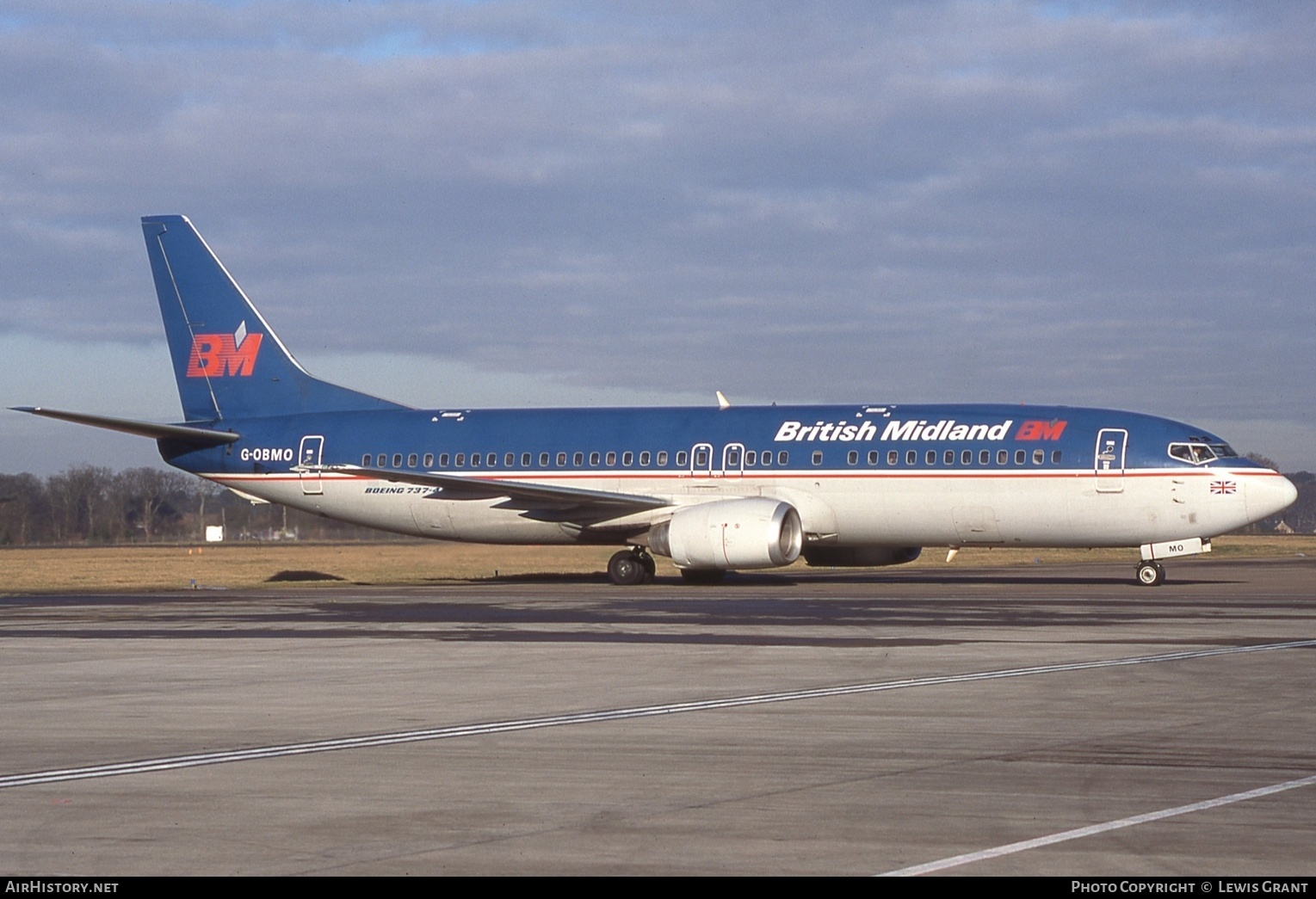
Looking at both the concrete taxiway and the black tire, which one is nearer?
the concrete taxiway

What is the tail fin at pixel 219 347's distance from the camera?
1724 inches

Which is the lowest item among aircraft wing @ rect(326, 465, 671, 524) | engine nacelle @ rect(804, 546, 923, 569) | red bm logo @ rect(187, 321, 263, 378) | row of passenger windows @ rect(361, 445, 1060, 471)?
engine nacelle @ rect(804, 546, 923, 569)

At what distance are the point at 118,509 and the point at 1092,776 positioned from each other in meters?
110

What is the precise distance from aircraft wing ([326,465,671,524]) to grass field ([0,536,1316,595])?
388 cm

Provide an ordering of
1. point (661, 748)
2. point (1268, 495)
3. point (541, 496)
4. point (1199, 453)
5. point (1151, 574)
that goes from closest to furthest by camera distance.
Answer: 1. point (661, 748)
2. point (1268, 495)
3. point (1199, 453)
4. point (1151, 574)
5. point (541, 496)

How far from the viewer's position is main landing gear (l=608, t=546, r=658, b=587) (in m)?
38.5

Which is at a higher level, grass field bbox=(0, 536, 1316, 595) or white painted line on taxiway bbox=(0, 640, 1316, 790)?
grass field bbox=(0, 536, 1316, 595)

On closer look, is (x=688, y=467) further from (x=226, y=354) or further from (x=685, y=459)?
(x=226, y=354)

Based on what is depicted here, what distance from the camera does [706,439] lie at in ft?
126

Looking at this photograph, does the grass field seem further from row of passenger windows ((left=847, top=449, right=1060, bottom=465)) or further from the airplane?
row of passenger windows ((left=847, top=449, right=1060, bottom=465))

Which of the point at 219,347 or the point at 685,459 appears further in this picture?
the point at 219,347

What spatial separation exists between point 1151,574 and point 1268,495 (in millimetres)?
3068

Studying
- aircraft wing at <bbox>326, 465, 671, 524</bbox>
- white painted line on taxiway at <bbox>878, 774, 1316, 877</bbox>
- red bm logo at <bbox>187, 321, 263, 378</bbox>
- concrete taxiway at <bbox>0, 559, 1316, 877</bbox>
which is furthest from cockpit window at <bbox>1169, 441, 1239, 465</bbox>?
white painted line on taxiway at <bbox>878, 774, 1316, 877</bbox>

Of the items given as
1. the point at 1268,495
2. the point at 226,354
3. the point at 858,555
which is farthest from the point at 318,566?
the point at 1268,495
